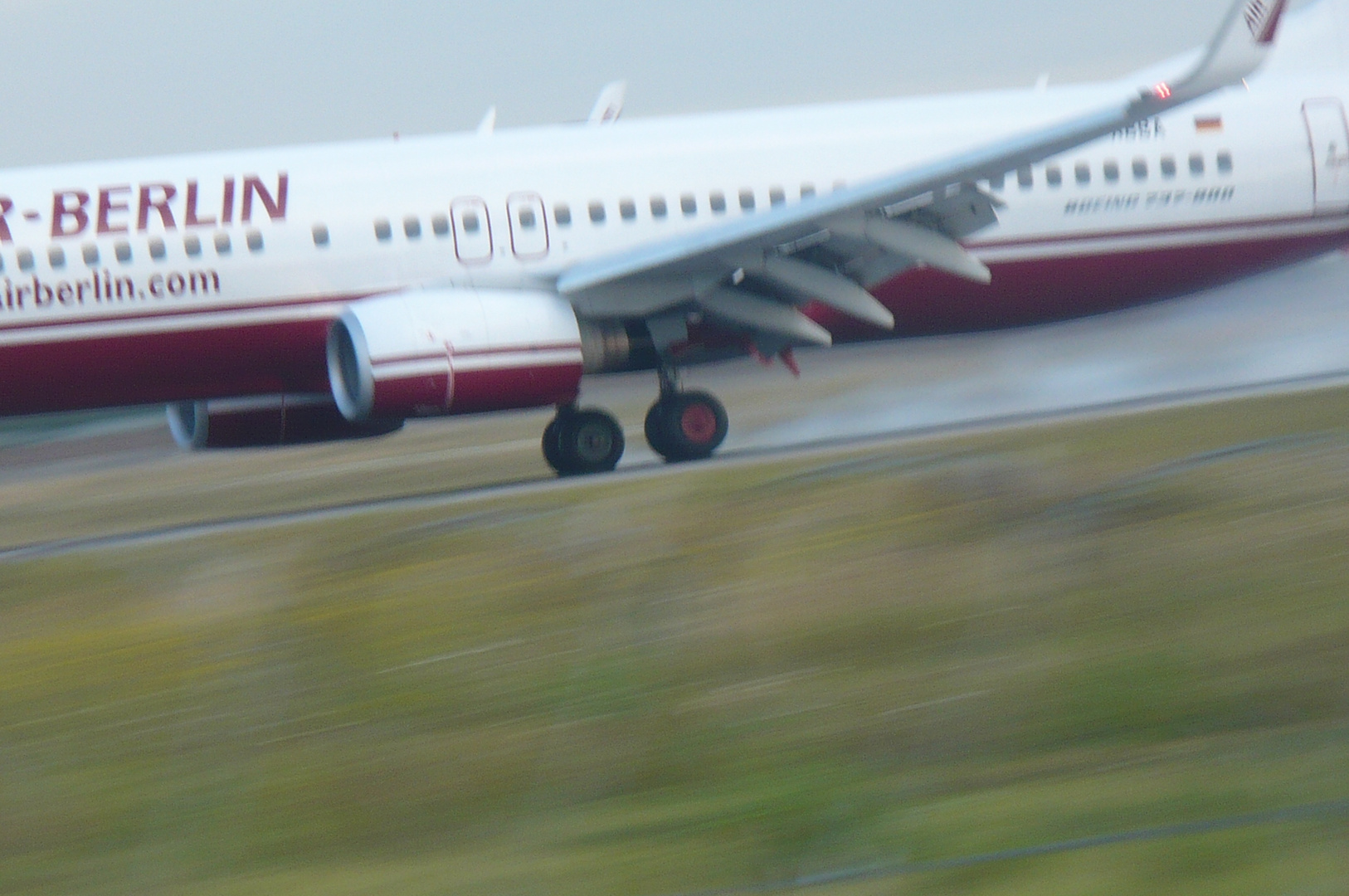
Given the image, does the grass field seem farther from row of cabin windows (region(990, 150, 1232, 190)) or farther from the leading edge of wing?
row of cabin windows (region(990, 150, 1232, 190))

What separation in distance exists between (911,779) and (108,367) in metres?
11.7

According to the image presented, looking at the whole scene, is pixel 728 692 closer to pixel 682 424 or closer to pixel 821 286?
pixel 821 286

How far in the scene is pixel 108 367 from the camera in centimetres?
1669

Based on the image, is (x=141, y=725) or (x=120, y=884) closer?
(x=120, y=884)

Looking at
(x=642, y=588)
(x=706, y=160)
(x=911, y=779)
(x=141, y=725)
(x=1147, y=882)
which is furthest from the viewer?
(x=706, y=160)

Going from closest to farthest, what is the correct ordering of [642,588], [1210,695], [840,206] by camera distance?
[1210,695]
[642,588]
[840,206]

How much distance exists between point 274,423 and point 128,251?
2.28 metres

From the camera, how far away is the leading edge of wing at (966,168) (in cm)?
1456

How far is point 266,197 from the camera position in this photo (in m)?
17.0

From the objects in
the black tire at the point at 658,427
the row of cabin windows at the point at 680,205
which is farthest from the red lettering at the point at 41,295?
the black tire at the point at 658,427

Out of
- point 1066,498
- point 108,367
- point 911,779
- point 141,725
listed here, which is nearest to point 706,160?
point 108,367

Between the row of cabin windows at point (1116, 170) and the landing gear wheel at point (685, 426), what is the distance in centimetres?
371

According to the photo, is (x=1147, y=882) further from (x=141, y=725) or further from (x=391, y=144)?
(x=391, y=144)

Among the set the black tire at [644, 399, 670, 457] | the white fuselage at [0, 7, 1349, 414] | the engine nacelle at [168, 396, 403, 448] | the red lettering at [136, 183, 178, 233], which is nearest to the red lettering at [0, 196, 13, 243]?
the white fuselage at [0, 7, 1349, 414]
